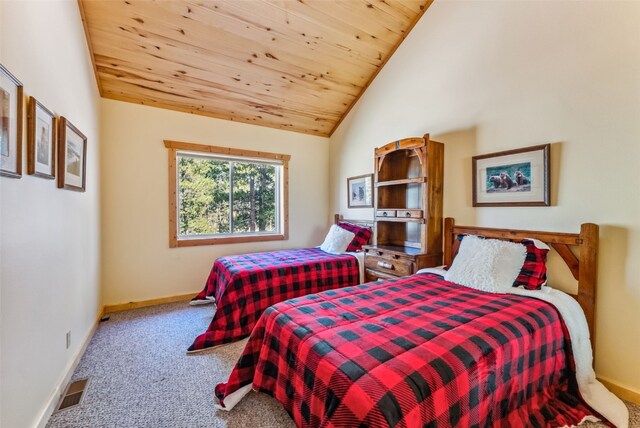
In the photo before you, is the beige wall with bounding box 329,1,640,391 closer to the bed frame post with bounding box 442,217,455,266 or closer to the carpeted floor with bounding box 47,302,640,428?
the bed frame post with bounding box 442,217,455,266

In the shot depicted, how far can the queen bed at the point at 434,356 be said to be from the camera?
1018 millimetres

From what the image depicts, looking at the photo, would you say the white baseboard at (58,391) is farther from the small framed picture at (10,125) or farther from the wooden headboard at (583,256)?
the wooden headboard at (583,256)

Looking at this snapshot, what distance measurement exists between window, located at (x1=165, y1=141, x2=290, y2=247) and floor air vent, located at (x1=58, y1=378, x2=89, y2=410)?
1.80m

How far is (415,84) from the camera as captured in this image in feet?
10.2

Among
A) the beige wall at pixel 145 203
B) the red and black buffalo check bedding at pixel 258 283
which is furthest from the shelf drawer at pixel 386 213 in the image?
the beige wall at pixel 145 203

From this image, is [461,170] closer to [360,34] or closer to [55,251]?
[360,34]

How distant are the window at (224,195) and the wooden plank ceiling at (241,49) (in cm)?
59

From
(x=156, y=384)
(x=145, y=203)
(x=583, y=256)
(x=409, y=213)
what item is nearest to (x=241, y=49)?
(x=145, y=203)

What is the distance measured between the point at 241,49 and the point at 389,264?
8.94ft

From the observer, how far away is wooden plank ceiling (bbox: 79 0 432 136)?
252 cm

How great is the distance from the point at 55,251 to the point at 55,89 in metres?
1.02

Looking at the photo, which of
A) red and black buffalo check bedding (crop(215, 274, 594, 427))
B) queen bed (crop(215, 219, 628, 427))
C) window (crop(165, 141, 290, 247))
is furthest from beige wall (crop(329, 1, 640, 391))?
window (crop(165, 141, 290, 247))

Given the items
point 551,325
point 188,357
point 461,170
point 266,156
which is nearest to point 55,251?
point 188,357

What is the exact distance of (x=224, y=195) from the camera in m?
3.94
